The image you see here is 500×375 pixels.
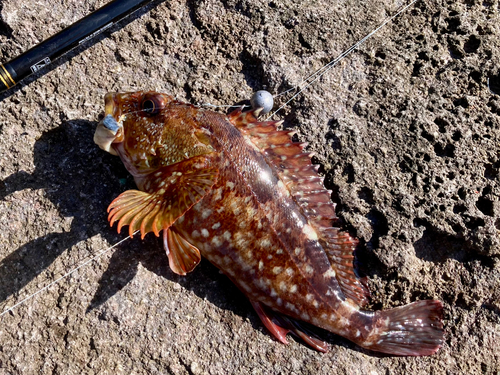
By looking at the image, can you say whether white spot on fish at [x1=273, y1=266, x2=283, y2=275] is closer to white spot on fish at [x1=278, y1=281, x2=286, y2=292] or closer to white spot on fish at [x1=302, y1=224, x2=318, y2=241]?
white spot on fish at [x1=278, y1=281, x2=286, y2=292]

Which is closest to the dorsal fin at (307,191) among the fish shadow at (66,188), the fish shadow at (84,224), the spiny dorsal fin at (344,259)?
the spiny dorsal fin at (344,259)

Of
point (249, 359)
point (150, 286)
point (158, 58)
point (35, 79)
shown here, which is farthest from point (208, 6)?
point (249, 359)

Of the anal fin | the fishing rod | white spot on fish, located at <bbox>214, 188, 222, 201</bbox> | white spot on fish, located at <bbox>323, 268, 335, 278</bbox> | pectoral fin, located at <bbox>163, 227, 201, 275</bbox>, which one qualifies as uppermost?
the fishing rod

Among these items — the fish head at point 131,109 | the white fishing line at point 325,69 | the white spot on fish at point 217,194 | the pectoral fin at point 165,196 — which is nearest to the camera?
the pectoral fin at point 165,196

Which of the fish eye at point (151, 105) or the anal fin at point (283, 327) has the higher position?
the fish eye at point (151, 105)

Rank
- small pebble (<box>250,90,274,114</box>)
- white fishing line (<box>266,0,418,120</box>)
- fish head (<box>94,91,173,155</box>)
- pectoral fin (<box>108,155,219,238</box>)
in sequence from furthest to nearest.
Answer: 1. white fishing line (<box>266,0,418,120</box>)
2. small pebble (<box>250,90,274,114</box>)
3. fish head (<box>94,91,173,155</box>)
4. pectoral fin (<box>108,155,219,238</box>)

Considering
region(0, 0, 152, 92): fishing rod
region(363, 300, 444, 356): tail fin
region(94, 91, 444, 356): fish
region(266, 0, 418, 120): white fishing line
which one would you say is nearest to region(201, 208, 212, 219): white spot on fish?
region(94, 91, 444, 356): fish

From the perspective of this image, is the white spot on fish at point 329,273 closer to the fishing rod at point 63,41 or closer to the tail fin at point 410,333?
the tail fin at point 410,333

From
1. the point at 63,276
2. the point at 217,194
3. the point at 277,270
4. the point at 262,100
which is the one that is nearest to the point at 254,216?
the point at 217,194
